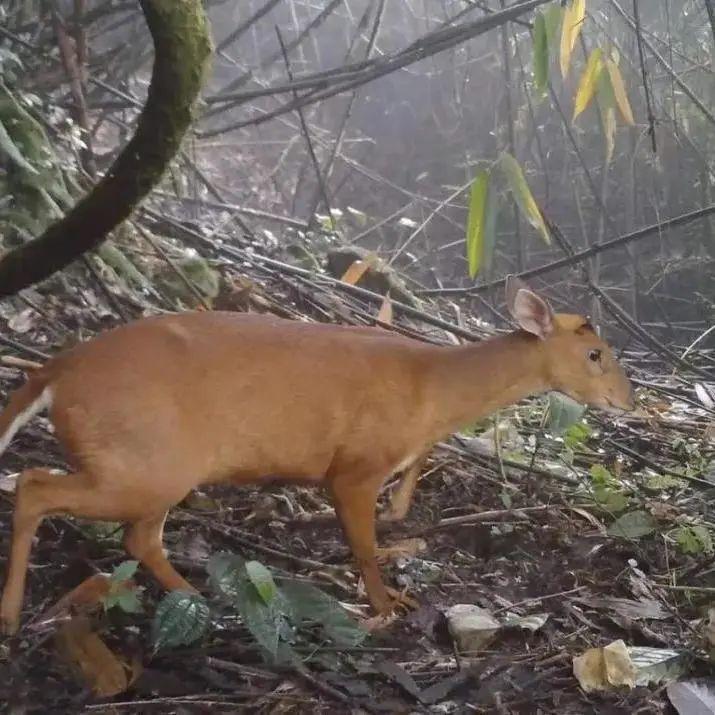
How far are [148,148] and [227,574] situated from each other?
1.18m

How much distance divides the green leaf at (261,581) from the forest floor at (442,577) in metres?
0.26

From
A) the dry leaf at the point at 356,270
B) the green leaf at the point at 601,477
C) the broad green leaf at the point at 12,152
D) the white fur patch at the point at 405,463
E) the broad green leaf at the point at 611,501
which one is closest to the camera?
the white fur patch at the point at 405,463

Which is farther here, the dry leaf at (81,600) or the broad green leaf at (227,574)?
the dry leaf at (81,600)

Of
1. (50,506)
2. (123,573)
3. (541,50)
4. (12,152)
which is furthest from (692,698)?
(12,152)

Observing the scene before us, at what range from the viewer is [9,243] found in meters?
4.84

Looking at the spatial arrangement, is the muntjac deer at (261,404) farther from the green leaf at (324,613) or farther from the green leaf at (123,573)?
the green leaf at (324,613)

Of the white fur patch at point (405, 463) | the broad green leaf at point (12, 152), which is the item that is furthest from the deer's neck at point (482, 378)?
the broad green leaf at point (12, 152)

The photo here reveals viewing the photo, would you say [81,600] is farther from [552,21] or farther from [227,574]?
[552,21]

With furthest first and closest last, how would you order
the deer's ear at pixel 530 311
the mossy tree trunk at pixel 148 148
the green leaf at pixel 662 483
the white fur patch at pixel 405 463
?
the green leaf at pixel 662 483
the deer's ear at pixel 530 311
the white fur patch at pixel 405 463
the mossy tree trunk at pixel 148 148

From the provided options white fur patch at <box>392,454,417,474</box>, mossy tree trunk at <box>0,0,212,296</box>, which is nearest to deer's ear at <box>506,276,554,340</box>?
white fur patch at <box>392,454,417,474</box>

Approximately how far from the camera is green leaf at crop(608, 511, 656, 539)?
3980 mm

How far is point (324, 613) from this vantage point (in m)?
2.96

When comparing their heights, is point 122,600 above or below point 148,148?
below

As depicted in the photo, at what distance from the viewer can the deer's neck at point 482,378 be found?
12.0 feet
